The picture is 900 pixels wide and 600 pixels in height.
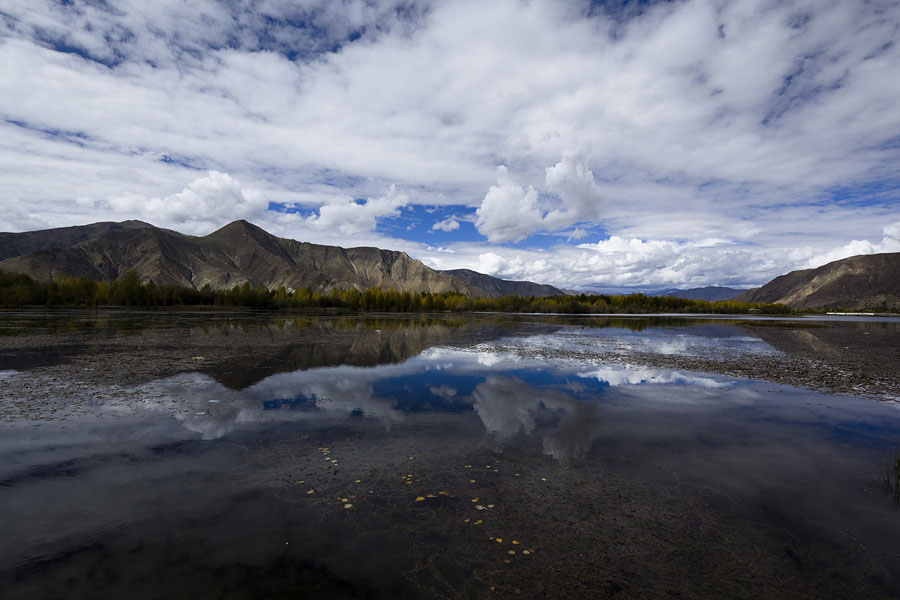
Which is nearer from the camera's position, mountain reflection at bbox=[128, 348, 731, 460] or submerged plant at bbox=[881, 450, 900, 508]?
submerged plant at bbox=[881, 450, 900, 508]

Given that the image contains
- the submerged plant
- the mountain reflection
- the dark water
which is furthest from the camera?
the mountain reflection

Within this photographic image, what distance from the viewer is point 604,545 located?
7590 millimetres

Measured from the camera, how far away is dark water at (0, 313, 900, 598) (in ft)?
21.8

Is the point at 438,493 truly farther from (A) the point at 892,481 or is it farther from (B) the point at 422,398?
(A) the point at 892,481

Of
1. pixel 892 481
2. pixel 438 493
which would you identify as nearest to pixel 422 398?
pixel 438 493

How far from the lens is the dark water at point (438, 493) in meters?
6.65

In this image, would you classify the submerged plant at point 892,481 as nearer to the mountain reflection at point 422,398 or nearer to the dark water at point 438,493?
the dark water at point 438,493

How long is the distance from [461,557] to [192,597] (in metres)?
4.04

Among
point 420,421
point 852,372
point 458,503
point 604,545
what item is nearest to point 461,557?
point 458,503

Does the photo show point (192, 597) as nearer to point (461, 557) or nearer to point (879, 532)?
point (461, 557)

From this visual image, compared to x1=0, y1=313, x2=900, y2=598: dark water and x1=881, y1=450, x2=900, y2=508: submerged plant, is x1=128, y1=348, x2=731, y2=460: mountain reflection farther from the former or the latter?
x1=881, y1=450, x2=900, y2=508: submerged plant

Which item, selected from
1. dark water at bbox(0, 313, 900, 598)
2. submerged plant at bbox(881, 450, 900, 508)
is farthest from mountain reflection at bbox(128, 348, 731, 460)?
submerged plant at bbox(881, 450, 900, 508)

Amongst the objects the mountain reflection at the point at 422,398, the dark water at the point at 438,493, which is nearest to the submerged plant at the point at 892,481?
the dark water at the point at 438,493

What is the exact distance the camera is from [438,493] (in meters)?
9.51
